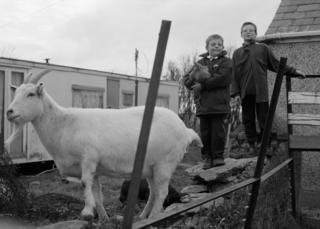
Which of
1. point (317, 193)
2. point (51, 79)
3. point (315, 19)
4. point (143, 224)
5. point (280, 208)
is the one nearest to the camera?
point (143, 224)

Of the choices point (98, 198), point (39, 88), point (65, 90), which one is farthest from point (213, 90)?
point (65, 90)

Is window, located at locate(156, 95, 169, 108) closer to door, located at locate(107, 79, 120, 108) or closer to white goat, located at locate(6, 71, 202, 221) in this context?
door, located at locate(107, 79, 120, 108)

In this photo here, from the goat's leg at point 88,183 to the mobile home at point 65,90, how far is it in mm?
4855

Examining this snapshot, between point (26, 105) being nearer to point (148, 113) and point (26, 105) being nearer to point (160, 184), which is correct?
point (160, 184)

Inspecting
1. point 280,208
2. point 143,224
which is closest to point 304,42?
point 280,208

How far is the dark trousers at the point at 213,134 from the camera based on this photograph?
6395mm

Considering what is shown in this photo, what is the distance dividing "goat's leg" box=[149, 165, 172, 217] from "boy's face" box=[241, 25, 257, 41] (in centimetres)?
224

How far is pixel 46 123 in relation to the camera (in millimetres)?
5590

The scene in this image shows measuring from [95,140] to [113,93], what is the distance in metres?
9.73

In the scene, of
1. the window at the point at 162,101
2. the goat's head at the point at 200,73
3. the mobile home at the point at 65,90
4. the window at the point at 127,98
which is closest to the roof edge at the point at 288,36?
the goat's head at the point at 200,73

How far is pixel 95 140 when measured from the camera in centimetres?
536

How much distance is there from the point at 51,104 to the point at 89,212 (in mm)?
1283

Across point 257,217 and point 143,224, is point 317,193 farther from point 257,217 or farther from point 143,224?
point 143,224

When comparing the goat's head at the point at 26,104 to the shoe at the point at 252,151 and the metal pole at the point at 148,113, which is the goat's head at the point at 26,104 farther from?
the metal pole at the point at 148,113
